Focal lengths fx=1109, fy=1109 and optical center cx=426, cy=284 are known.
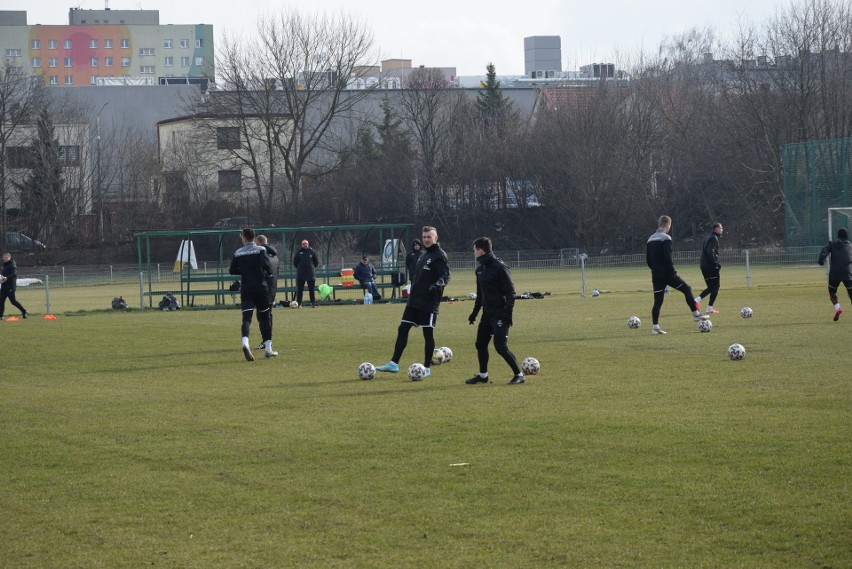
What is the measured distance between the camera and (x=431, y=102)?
79.6 meters

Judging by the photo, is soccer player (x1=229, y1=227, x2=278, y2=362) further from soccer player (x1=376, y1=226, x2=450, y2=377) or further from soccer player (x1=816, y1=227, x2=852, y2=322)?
soccer player (x1=816, y1=227, x2=852, y2=322)

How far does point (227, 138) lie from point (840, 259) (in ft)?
184

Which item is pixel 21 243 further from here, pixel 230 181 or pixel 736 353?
pixel 736 353

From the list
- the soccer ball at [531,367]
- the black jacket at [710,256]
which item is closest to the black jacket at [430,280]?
the soccer ball at [531,367]

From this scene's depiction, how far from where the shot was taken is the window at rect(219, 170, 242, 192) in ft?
254

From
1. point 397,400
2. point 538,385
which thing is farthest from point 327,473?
point 538,385

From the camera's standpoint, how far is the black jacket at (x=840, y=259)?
881 inches

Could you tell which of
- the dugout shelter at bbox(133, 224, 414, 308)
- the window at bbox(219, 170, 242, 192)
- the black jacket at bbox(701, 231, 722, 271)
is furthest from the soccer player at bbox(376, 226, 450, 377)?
the window at bbox(219, 170, 242, 192)

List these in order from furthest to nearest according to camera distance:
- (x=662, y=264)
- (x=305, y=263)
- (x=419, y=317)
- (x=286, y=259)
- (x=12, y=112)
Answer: (x=12, y=112), (x=286, y=259), (x=305, y=263), (x=662, y=264), (x=419, y=317)

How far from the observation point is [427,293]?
49.9 feet

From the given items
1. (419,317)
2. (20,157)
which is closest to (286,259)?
(419,317)

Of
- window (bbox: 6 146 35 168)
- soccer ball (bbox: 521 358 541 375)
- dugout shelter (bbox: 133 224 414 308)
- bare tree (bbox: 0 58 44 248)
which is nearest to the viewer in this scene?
soccer ball (bbox: 521 358 541 375)

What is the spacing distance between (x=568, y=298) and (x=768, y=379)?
20803 millimetres

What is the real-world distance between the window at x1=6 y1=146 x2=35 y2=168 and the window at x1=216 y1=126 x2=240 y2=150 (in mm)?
12687
